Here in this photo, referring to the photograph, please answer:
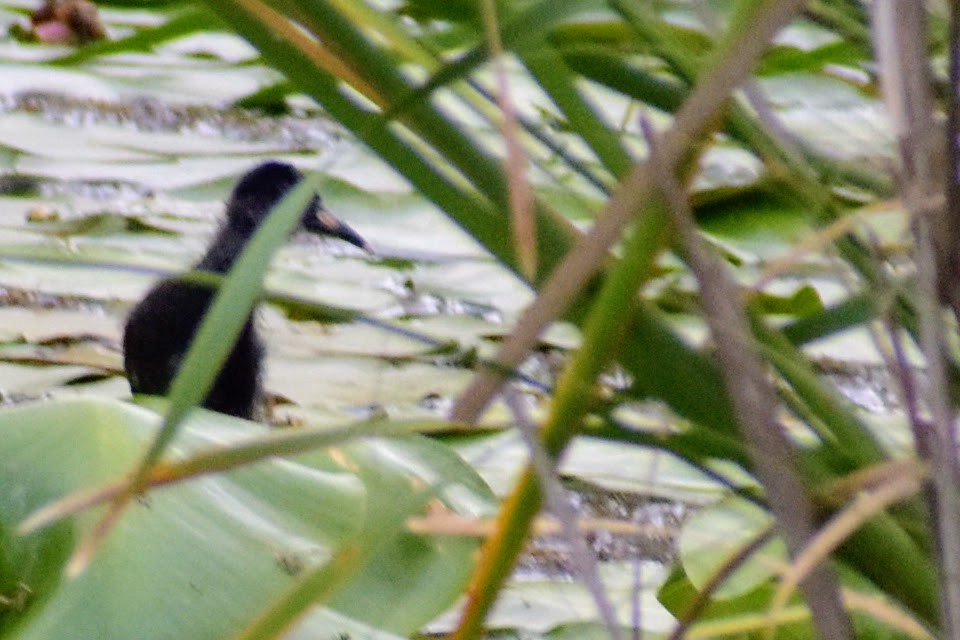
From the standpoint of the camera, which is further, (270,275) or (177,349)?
(270,275)

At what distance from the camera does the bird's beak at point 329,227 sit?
205 centimetres

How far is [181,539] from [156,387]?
71cm

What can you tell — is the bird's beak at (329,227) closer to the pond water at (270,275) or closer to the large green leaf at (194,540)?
the pond water at (270,275)

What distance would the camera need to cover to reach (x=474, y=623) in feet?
2.06

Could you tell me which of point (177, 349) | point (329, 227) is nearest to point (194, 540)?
point (177, 349)

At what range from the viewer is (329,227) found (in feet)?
6.75

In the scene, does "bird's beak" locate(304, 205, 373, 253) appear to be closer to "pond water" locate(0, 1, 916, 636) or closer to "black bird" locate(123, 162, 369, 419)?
"pond water" locate(0, 1, 916, 636)

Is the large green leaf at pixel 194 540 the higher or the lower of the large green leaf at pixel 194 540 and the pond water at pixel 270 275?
the higher

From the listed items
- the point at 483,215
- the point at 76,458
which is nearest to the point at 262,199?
the point at 76,458

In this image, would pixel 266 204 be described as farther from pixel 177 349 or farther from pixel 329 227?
pixel 177 349

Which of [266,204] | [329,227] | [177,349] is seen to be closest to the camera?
[177,349]

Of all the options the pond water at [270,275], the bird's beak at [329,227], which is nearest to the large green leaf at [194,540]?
the pond water at [270,275]

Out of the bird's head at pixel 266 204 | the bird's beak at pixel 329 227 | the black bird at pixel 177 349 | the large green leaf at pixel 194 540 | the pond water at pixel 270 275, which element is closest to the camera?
the large green leaf at pixel 194 540

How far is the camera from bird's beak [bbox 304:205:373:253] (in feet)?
6.73
